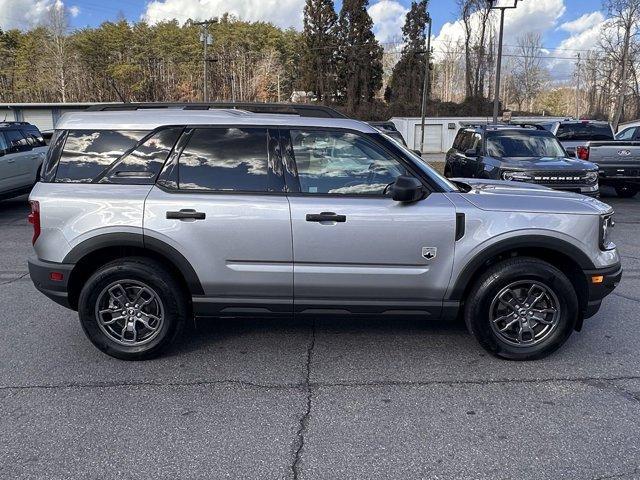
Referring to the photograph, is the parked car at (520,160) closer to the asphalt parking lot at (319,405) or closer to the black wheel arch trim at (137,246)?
the asphalt parking lot at (319,405)

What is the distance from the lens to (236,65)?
67.8 metres

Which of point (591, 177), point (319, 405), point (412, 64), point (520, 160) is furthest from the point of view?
point (412, 64)

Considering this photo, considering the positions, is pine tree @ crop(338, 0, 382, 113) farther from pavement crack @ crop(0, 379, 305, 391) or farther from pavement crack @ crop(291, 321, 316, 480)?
pavement crack @ crop(0, 379, 305, 391)

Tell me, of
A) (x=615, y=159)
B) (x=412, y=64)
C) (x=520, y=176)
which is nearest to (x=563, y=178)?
(x=520, y=176)

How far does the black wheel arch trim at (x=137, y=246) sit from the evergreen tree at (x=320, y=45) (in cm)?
5083

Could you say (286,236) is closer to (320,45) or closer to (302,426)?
(302,426)

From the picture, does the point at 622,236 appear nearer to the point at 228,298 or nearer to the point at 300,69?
the point at 228,298

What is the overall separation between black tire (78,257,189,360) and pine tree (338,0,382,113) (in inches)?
1900

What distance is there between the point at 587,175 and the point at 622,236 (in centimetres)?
130

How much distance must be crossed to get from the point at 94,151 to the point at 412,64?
166ft

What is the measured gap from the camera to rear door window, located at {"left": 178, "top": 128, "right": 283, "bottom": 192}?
3879 millimetres

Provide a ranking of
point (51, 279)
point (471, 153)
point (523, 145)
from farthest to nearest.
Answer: point (471, 153)
point (523, 145)
point (51, 279)

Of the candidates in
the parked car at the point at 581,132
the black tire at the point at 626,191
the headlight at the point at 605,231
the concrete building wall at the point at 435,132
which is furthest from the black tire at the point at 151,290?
the concrete building wall at the point at 435,132

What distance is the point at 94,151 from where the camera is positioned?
3941 mm
